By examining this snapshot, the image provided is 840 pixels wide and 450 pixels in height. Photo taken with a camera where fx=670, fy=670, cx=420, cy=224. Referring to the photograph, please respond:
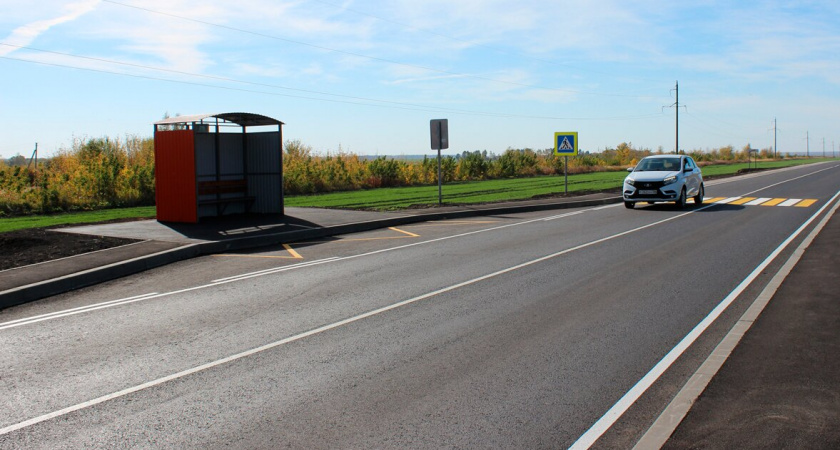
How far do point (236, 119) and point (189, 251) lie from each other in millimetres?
6763

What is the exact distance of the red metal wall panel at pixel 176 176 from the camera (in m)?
16.3

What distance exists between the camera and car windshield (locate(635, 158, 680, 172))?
22047mm

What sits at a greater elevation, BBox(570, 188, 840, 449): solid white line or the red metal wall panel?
the red metal wall panel

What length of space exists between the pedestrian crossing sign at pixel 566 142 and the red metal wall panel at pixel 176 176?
15073 millimetres

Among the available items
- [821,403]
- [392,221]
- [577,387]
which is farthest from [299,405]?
[392,221]

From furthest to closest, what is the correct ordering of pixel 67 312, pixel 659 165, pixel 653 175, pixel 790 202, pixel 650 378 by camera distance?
pixel 790 202 → pixel 659 165 → pixel 653 175 → pixel 67 312 → pixel 650 378

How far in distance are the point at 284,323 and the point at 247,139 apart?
42.4 ft

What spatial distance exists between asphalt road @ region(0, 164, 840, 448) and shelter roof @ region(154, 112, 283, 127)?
5628 mm

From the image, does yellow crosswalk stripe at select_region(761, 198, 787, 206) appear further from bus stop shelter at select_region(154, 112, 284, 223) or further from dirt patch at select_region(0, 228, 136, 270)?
dirt patch at select_region(0, 228, 136, 270)

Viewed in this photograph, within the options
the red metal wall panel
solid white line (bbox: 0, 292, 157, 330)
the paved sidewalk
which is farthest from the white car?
solid white line (bbox: 0, 292, 157, 330)

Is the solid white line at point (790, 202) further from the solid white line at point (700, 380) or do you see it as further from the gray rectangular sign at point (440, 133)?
the solid white line at point (700, 380)

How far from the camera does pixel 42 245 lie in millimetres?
12250

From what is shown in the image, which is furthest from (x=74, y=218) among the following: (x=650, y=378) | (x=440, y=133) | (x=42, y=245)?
(x=650, y=378)

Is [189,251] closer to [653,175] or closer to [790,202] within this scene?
[653,175]
